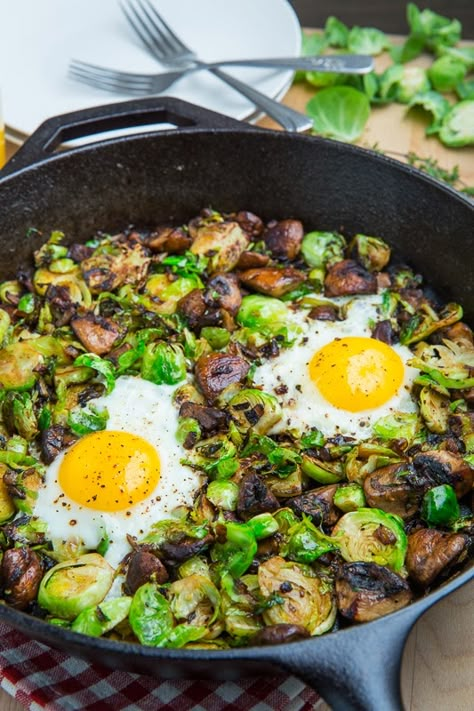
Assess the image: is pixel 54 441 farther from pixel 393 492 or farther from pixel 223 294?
pixel 393 492

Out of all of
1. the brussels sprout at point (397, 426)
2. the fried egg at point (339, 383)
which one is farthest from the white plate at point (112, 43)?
the brussels sprout at point (397, 426)

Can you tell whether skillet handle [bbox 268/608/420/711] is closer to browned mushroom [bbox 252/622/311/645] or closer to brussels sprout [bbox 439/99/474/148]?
browned mushroom [bbox 252/622/311/645]

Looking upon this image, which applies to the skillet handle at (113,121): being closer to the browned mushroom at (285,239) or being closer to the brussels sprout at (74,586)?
the browned mushroom at (285,239)

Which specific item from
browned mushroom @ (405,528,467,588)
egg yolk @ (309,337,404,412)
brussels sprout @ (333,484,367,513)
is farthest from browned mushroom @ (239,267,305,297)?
browned mushroom @ (405,528,467,588)

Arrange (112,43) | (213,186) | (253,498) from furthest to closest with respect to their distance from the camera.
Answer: (112,43) → (213,186) → (253,498)

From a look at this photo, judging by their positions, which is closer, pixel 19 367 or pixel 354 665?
pixel 354 665

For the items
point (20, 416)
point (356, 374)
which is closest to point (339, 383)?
point (356, 374)

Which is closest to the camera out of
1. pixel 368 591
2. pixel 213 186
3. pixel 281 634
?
pixel 281 634

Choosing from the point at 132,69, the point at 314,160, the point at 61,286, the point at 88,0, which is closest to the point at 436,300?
the point at 314,160
